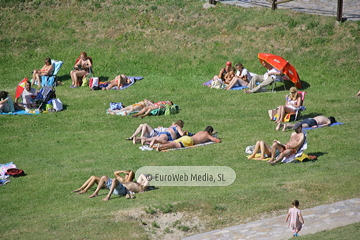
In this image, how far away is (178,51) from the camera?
980 inches

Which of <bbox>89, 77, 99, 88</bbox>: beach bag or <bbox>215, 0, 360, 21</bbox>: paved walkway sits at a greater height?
<bbox>215, 0, 360, 21</bbox>: paved walkway

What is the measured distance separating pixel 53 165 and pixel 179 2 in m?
15.2

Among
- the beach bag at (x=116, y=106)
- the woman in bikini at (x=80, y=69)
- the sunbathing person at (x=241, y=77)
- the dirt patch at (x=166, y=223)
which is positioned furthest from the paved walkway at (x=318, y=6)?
the dirt patch at (x=166, y=223)

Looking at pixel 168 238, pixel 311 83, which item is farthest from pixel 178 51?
pixel 168 238

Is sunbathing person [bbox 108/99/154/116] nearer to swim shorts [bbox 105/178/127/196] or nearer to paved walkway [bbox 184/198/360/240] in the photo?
swim shorts [bbox 105/178/127/196]

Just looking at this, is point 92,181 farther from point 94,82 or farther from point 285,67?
point 285,67

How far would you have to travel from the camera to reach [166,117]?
60.4 ft

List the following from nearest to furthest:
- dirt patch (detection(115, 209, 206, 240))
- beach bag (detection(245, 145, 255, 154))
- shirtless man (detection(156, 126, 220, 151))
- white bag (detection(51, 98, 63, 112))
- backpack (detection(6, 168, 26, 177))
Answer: dirt patch (detection(115, 209, 206, 240)) → backpack (detection(6, 168, 26, 177)) → beach bag (detection(245, 145, 255, 154)) → shirtless man (detection(156, 126, 220, 151)) → white bag (detection(51, 98, 63, 112))

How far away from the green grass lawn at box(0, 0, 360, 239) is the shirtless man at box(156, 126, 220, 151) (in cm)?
39

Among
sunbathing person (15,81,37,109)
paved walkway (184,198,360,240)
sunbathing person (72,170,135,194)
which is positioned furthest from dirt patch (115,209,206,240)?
sunbathing person (15,81,37,109)

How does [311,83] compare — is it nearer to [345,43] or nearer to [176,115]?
[345,43]

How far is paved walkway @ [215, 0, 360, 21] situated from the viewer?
2473cm

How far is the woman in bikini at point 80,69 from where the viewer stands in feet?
72.7

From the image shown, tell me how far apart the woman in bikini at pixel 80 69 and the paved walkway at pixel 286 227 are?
13.1m
